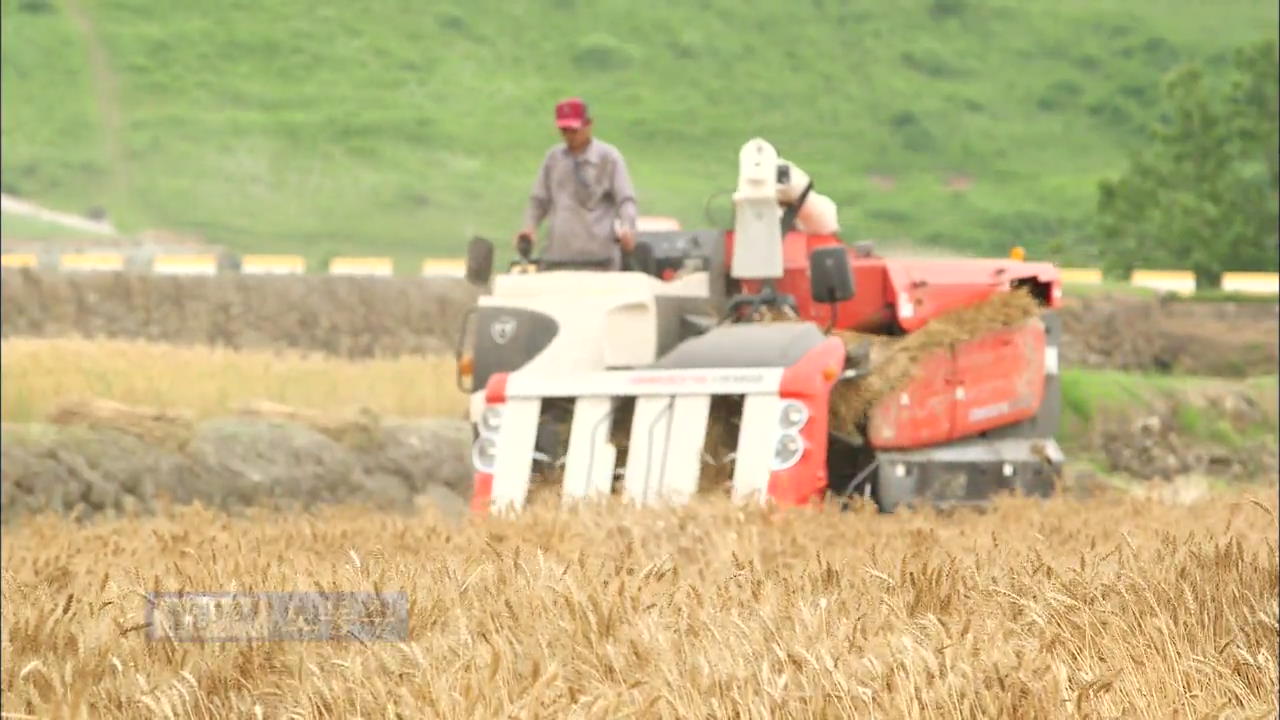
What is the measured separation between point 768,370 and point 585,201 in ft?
7.98

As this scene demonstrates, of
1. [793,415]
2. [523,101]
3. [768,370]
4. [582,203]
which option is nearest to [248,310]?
[582,203]

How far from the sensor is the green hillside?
74.4 metres

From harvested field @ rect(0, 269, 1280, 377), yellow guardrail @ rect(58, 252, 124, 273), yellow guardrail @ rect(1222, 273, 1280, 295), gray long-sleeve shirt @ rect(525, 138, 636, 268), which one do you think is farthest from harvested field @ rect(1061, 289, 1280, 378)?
yellow guardrail @ rect(58, 252, 124, 273)

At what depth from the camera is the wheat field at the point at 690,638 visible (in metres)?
5.23

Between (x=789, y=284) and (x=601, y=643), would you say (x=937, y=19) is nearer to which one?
(x=789, y=284)

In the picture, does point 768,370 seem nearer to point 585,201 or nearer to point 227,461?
point 585,201

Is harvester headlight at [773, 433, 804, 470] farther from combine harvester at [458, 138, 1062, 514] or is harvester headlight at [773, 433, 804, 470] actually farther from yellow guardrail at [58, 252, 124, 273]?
yellow guardrail at [58, 252, 124, 273]

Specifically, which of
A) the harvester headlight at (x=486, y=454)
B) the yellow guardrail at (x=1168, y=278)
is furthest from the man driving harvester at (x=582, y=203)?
the yellow guardrail at (x=1168, y=278)

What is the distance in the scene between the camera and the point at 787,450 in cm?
1252

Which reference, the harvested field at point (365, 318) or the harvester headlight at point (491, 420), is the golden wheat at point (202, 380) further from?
the harvester headlight at point (491, 420)

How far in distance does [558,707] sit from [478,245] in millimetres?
9657

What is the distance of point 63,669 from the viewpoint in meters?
5.77

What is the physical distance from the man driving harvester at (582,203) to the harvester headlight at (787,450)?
2188mm

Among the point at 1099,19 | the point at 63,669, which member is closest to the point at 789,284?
the point at 63,669
